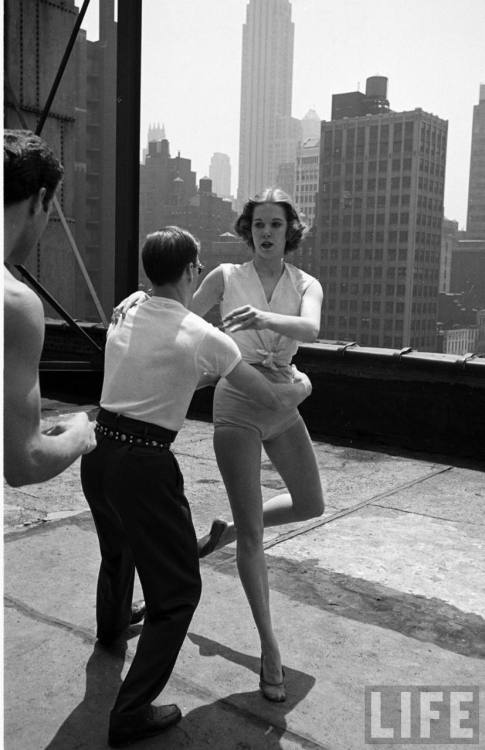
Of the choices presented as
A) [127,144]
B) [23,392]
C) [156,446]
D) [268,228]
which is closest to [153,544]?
[156,446]

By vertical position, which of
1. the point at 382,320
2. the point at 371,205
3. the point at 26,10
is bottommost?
the point at 382,320

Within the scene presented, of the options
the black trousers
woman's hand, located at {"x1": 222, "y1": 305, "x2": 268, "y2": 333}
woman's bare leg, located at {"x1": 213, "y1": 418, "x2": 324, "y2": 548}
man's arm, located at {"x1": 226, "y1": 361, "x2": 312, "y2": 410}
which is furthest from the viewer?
woman's bare leg, located at {"x1": 213, "y1": 418, "x2": 324, "y2": 548}

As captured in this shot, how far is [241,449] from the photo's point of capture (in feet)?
10.9

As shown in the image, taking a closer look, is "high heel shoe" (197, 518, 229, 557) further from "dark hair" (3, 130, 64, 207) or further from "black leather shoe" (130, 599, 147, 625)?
"dark hair" (3, 130, 64, 207)

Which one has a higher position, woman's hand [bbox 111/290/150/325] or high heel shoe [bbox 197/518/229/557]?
woman's hand [bbox 111/290/150/325]

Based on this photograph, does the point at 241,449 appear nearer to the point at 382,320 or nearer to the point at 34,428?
the point at 34,428

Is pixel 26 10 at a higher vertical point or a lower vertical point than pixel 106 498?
higher

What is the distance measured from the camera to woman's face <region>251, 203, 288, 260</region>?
3.58 m

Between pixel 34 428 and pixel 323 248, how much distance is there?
194519 mm

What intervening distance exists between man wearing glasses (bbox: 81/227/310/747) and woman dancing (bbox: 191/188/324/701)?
347 mm

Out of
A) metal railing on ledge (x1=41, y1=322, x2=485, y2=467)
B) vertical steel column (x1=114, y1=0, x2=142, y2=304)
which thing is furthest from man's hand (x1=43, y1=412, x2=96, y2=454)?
vertical steel column (x1=114, y1=0, x2=142, y2=304)

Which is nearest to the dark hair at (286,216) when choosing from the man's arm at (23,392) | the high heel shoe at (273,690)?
the man's arm at (23,392)

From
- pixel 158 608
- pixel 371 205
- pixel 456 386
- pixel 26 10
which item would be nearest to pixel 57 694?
pixel 158 608

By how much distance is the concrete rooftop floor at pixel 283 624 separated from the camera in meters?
3.05
